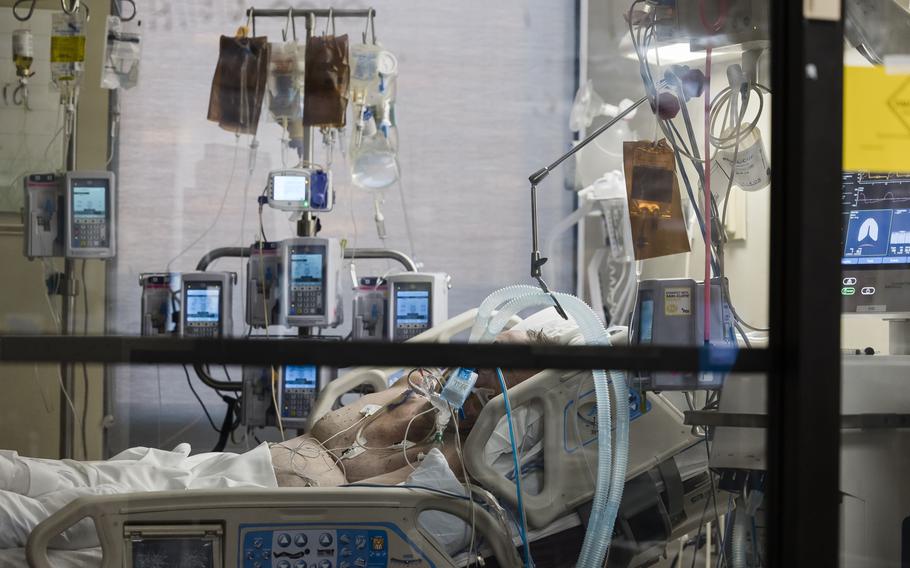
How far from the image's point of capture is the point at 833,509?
800mm

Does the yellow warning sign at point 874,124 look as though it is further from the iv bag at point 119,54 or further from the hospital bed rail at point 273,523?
the iv bag at point 119,54

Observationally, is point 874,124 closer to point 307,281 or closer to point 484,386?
point 484,386

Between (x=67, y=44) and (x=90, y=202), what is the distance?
59 cm

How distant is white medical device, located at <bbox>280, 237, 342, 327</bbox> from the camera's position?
348 centimetres

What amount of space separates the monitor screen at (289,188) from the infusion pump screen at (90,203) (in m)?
0.64

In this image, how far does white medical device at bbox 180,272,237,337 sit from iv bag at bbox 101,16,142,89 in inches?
30.5

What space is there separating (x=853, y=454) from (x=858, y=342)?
1.34 metres

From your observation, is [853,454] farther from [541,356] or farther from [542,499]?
[541,356]

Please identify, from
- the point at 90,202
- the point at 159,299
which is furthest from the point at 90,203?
the point at 159,299

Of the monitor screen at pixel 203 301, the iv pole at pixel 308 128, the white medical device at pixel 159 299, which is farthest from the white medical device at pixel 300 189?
the white medical device at pixel 159 299

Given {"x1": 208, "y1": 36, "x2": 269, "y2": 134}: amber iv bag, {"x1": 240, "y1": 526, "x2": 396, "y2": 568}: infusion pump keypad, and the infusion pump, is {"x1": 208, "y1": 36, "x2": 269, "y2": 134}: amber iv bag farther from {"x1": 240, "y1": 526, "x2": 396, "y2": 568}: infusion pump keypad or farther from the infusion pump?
{"x1": 240, "y1": 526, "x2": 396, "y2": 568}: infusion pump keypad

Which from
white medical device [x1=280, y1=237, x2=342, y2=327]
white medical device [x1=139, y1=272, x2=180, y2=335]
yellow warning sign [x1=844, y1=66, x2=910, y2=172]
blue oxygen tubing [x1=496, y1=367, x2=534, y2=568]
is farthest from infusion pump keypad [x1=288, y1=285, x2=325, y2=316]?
yellow warning sign [x1=844, y1=66, x2=910, y2=172]

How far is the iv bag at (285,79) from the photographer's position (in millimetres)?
3439

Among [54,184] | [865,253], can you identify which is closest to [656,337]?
[865,253]
